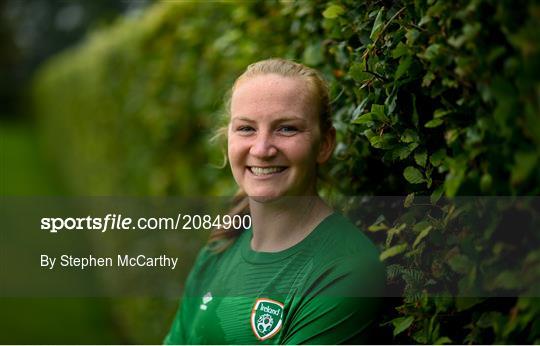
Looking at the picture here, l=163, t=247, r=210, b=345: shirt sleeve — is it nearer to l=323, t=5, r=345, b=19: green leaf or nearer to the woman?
the woman

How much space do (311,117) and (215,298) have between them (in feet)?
2.26

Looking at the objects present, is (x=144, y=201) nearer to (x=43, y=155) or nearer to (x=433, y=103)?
(x=433, y=103)

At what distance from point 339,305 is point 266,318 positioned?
246 millimetres

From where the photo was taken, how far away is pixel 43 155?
2019cm

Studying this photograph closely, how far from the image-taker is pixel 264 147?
203cm

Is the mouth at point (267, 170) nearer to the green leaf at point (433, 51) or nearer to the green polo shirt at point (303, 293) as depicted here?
the green polo shirt at point (303, 293)

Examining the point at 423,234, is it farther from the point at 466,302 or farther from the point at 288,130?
the point at 288,130

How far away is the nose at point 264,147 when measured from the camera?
2.03m

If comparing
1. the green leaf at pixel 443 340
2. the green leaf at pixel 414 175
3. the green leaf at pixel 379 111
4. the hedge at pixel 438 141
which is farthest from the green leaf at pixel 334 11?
the green leaf at pixel 443 340

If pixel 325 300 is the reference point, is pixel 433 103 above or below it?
above

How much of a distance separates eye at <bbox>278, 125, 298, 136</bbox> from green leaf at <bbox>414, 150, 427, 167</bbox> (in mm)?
397

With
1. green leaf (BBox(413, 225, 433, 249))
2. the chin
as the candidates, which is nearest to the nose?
the chin

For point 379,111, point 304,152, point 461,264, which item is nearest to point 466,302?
point 461,264

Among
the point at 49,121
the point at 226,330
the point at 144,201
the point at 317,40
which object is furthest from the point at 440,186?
the point at 49,121
